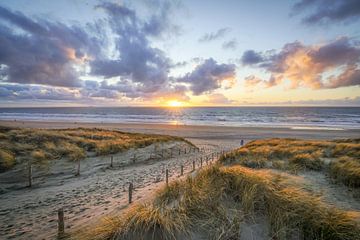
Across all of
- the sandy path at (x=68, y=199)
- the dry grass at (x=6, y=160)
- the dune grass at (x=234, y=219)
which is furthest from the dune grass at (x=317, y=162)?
the dry grass at (x=6, y=160)

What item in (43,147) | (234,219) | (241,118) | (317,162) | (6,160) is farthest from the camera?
(241,118)

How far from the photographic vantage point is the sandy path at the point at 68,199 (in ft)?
19.9

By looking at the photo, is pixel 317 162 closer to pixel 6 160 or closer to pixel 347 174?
pixel 347 174

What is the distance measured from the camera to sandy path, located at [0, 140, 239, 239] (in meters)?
6.05

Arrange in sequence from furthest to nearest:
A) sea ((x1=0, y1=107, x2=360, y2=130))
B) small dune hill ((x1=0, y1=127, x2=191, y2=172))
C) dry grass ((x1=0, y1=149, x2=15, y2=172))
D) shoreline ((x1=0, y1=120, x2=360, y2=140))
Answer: sea ((x1=0, y1=107, x2=360, y2=130))
shoreline ((x1=0, y1=120, x2=360, y2=140))
small dune hill ((x1=0, y1=127, x2=191, y2=172))
dry grass ((x1=0, y1=149, x2=15, y2=172))

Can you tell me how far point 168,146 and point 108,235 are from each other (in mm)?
20808

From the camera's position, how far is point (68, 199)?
8.45 m

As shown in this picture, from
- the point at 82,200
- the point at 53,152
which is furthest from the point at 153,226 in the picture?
the point at 53,152

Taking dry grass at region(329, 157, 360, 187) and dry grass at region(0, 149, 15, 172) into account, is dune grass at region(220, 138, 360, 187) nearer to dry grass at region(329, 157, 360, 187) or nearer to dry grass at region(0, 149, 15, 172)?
dry grass at region(329, 157, 360, 187)

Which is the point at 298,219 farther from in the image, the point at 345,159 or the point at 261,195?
the point at 345,159

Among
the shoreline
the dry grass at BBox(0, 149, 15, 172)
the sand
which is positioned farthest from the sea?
the dry grass at BBox(0, 149, 15, 172)

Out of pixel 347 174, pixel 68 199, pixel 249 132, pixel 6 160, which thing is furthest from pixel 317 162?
pixel 249 132

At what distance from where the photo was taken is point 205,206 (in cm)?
473

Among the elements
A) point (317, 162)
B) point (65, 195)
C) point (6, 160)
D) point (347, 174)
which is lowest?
point (65, 195)
